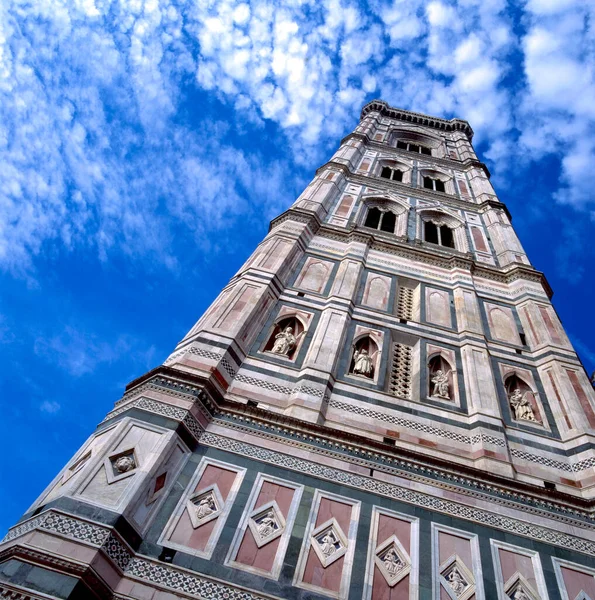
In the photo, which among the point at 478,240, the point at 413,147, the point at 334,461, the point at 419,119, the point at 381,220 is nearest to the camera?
the point at 334,461

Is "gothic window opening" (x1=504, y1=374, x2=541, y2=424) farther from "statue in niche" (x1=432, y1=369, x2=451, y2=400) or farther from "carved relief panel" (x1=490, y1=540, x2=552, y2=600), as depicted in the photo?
"carved relief panel" (x1=490, y1=540, x2=552, y2=600)

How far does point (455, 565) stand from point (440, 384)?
311 centimetres

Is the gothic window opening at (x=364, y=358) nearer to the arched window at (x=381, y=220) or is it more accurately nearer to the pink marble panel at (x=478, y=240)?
the arched window at (x=381, y=220)

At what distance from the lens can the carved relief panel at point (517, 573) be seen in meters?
4.85

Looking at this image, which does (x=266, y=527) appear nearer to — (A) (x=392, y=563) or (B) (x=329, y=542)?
(B) (x=329, y=542)

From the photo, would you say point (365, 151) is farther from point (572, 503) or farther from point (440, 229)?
point (572, 503)

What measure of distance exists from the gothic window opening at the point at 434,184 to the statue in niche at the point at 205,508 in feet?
49.0

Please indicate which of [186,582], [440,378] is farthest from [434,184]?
[186,582]

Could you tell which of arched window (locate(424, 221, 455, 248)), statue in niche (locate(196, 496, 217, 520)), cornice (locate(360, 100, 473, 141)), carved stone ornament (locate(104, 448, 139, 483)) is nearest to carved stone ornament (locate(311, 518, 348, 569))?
statue in niche (locate(196, 496, 217, 520))

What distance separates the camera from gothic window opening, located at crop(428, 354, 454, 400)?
25.0 feet

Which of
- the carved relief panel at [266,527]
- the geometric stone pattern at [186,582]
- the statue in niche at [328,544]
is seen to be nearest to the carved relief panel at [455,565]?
the statue in niche at [328,544]

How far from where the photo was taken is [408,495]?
5.57 meters

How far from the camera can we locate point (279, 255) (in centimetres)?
1026

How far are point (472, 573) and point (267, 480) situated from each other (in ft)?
6.33
